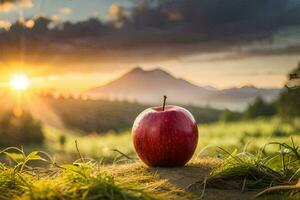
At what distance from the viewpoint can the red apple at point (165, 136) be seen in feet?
18.8

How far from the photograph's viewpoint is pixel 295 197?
449 centimetres

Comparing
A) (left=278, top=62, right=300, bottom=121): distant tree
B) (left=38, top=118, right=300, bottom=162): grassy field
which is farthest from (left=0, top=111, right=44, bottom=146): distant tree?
(left=278, top=62, right=300, bottom=121): distant tree

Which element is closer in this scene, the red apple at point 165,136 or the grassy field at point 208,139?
the red apple at point 165,136

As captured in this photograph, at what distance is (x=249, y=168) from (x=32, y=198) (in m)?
2.06

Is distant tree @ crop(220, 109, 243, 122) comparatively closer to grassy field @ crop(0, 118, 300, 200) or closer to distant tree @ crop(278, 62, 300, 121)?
distant tree @ crop(278, 62, 300, 121)

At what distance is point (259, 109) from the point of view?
21734 millimetres

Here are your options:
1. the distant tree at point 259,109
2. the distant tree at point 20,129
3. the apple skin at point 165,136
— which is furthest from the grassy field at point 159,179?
the distant tree at point 259,109

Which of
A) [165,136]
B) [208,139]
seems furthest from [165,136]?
[208,139]

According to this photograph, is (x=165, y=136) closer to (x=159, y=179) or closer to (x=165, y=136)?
(x=165, y=136)

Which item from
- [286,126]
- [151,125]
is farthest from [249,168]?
[286,126]

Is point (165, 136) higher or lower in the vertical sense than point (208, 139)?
higher

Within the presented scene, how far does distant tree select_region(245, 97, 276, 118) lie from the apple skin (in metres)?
15.8

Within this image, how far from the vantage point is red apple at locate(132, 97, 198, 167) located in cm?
573

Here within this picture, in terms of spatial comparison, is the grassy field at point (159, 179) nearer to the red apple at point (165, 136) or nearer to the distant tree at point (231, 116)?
the red apple at point (165, 136)
